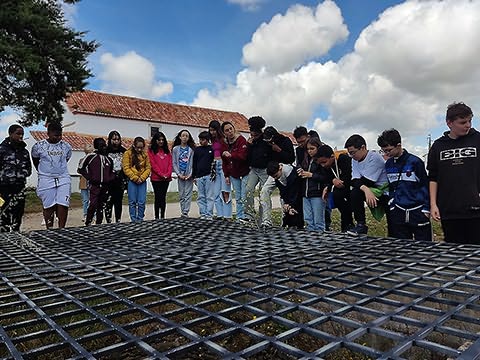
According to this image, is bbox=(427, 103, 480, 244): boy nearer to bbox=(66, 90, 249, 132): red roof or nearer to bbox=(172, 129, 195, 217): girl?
bbox=(172, 129, 195, 217): girl

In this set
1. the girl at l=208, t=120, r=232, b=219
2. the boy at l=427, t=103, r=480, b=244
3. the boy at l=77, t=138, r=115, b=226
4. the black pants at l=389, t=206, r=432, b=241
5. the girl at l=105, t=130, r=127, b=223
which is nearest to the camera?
the boy at l=427, t=103, r=480, b=244

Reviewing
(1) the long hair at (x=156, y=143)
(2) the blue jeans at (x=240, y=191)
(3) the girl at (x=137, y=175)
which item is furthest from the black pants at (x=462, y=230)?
(1) the long hair at (x=156, y=143)

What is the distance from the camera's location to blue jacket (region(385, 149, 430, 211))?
3.52 m

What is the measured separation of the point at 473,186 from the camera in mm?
3109

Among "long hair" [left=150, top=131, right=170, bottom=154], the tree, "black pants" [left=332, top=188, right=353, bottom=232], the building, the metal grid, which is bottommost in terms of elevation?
the metal grid

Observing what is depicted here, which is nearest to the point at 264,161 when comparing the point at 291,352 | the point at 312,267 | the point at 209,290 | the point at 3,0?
the point at 312,267

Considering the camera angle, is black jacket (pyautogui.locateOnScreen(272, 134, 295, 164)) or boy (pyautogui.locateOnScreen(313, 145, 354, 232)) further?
black jacket (pyautogui.locateOnScreen(272, 134, 295, 164))

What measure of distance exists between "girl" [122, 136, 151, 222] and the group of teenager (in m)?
0.02

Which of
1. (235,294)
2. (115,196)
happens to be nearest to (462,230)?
(235,294)

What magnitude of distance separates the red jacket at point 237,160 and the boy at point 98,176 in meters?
1.77

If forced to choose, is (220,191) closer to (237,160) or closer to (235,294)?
(237,160)

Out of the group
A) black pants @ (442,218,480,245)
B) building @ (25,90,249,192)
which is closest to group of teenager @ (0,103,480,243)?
black pants @ (442,218,480,245)

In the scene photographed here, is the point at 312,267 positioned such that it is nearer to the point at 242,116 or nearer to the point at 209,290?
the point at 209,290

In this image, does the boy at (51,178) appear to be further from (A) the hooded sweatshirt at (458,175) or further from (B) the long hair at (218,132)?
Result: (A) the hooded sweatshirt at (458,175)
